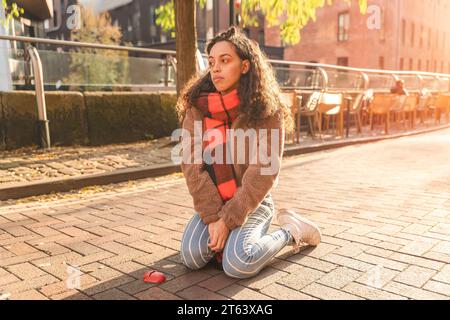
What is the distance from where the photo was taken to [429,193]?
4.91m

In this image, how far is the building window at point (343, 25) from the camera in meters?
31.2

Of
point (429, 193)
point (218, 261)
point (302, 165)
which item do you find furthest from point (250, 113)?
point (302, 165)

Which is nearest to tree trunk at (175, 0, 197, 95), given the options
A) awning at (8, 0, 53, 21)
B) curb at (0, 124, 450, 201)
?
curb at (0, 124, 450, 201)

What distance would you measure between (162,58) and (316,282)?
7.94m

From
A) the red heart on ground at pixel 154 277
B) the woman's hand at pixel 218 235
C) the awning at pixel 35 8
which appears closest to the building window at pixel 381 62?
the awning at pixel 35 8

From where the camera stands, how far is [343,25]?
3147 cm

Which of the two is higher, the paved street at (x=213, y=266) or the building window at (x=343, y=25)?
the building window at (x=343, y=25)

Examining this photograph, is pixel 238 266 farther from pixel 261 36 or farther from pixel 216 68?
pixel 261 36

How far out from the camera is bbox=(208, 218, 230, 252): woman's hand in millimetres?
2656

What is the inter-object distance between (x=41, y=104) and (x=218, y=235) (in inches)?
206

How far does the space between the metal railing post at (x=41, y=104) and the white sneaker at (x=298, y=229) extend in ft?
16.6

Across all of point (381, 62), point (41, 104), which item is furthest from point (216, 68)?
point (381, 62)

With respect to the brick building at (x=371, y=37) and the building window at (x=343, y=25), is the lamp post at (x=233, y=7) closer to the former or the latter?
the brick building at (x=371, y=37)
